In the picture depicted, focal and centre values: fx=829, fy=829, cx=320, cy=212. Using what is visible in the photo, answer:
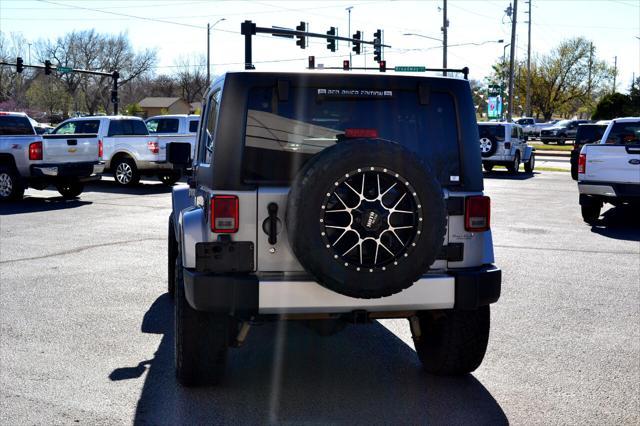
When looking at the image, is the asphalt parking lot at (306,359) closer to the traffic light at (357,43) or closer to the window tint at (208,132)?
the window tint at (208,132)

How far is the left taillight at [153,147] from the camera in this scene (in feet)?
73.1

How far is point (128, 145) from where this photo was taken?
22.4 metres

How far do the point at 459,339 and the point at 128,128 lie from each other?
1896cm

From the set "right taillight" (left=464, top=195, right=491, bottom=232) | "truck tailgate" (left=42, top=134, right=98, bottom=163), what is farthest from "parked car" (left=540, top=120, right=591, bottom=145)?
"right taillight" (left=464, top=195, right=491, bottom=232)

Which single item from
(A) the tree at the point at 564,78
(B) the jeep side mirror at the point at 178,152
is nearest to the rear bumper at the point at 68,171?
(B) the jeep side mirror at the point at 178,152

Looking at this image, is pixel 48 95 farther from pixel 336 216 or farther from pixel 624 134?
pixel 336 216

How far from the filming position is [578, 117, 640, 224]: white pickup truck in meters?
14.0

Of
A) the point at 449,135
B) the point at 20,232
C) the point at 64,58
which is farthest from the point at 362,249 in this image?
the point at 64,58

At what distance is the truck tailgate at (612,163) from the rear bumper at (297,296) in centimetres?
1011

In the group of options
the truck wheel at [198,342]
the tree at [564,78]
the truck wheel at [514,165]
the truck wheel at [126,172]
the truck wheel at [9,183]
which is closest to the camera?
the truck wheel at [198,342]

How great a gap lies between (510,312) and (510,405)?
8.97 feet

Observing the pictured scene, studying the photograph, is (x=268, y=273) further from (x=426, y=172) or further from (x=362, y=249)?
(x=426, y=172)

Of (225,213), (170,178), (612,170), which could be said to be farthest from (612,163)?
(170,178)

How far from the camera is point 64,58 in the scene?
321 feet
